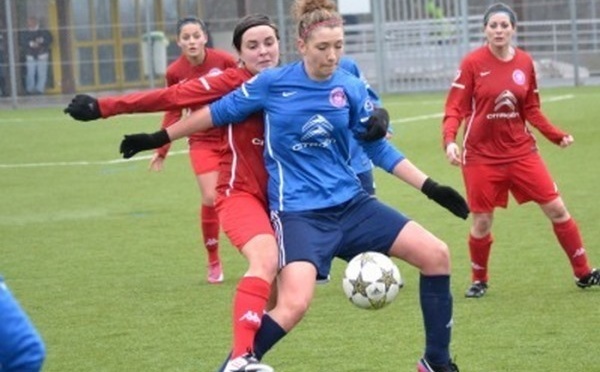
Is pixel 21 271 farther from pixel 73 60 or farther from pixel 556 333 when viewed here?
pixel 73 60

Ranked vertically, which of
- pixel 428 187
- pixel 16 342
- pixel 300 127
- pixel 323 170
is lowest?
pixel 16 342

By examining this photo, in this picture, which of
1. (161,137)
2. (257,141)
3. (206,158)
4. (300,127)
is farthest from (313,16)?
(206,158)

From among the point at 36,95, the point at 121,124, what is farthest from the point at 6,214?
the point at 36,95

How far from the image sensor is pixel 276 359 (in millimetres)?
8523

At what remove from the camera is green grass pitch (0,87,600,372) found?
8.56m

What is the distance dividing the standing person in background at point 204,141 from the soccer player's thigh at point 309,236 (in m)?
4.12

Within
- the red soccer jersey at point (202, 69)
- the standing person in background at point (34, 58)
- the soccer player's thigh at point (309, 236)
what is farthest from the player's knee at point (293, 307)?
the standing person in background at point (34, 58)

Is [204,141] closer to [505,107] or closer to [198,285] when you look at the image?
[198,285]

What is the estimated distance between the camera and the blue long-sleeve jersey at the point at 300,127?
7.38 meters

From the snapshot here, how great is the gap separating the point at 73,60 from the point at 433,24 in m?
7.77

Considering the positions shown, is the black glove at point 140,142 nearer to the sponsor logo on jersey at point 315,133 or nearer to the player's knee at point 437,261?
the sponsor logo on jersey at point 315,133

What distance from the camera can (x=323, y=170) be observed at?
7.43m

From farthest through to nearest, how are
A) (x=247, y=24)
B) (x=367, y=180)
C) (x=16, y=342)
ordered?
(x=367, y=180) < (x=247, y=24) < (x=16, y=342)

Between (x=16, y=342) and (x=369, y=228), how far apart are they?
2.74 meters
